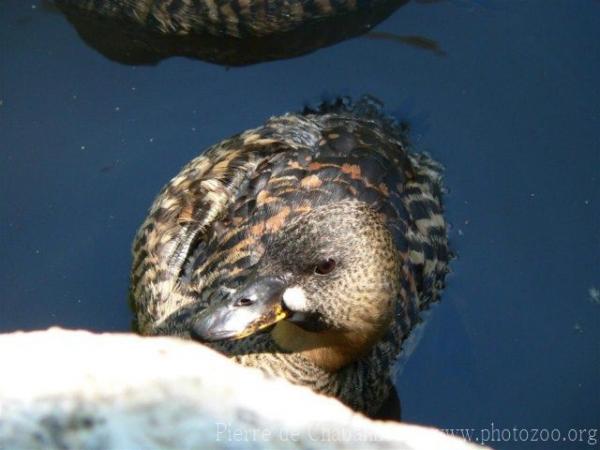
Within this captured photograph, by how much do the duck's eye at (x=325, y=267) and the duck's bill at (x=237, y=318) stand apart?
15cm

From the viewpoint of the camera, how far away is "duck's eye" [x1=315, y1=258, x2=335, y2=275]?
131 inches

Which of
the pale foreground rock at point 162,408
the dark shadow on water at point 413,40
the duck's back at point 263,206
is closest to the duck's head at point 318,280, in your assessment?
the duck's back at point 263,206

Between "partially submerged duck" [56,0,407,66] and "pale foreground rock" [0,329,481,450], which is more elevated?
"pale foreground rock" [0,329,481,450]

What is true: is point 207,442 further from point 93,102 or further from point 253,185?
point 93,102

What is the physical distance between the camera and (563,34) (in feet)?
18.6

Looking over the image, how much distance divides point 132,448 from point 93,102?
11.7 feet

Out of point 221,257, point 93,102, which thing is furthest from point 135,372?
point 93,102

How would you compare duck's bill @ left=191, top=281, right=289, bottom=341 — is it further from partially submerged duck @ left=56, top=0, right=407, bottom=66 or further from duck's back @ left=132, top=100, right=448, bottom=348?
partially submerged duck @ left=56, top=0, right=407, bottom=66

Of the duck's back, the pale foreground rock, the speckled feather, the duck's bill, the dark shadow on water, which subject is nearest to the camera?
the pale foreground rock

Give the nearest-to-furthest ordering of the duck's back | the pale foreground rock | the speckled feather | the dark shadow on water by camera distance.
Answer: the pale foreground rock, the duck's back, the speckled feather, the dark shadow on water

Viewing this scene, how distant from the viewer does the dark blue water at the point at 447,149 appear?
464cm

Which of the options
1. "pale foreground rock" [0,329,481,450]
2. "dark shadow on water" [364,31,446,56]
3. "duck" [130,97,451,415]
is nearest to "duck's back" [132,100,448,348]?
"duck" [130,97,451,415]

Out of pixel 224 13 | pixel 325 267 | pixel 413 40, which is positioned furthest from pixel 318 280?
pixel 413 40

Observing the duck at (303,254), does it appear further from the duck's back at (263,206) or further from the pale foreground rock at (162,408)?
the pale foreground rock at (162,408)
